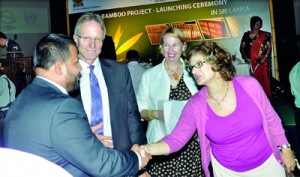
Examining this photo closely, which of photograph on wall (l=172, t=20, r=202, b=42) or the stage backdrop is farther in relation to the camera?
photograph on wall (l=172, t=20, r=202, b=42)

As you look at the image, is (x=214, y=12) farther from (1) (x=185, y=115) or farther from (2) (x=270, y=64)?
(1) (x=185, y=115)

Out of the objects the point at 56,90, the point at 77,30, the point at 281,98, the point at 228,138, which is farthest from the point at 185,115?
the point at 281,98

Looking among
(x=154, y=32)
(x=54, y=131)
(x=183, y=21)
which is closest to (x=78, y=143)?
(x=54, y=131)

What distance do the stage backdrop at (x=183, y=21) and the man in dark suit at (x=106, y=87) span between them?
21.1 ft

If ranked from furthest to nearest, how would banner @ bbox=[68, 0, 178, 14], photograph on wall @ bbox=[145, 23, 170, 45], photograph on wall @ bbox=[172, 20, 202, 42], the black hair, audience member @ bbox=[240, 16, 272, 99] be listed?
banner @ bbox=[68, 0, 178, 14], photograph on wall @ bbox=[145, 23, 170, 45], photograph on wall @ bbox=[172, 20, 202, 42], audience member @ bbox=[240, 16, 272, 99], the black hair

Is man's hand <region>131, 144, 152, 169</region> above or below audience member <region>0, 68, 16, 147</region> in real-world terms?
below

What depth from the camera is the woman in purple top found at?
2.28 m

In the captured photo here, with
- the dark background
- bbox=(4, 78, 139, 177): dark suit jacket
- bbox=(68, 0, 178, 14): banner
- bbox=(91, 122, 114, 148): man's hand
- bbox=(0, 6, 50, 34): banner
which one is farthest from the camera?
bbox=(0, 6, 50, 34): banner

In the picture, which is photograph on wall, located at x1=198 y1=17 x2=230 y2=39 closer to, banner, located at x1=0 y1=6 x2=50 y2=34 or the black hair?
banner, located at x1=0 y1=6 x2=50 y2=34

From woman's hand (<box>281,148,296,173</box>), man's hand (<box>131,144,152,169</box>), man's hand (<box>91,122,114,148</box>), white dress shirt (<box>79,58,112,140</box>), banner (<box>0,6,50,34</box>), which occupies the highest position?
banner (<box>0,6,50,34</box>)

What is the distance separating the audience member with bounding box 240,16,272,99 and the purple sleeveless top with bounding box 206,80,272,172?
21.3ft

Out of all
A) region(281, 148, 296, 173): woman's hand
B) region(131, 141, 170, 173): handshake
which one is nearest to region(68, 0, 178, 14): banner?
region(131, 141, 170, 173): handshake

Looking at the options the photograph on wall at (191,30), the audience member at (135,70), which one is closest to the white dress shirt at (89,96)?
the audience member at (135,70)

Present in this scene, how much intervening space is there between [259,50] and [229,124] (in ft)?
22.0
